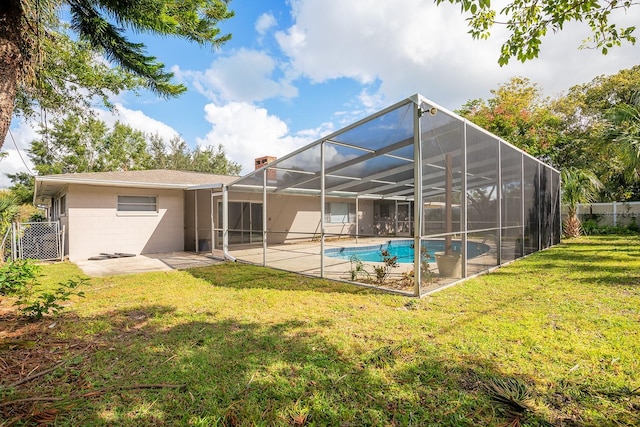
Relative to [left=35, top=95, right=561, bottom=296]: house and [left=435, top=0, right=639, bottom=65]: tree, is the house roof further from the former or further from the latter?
[left=435, top=0, right=639, bottom=65]: tree

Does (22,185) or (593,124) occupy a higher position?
(593,124)

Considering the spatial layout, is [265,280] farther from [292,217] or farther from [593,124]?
[593,124]

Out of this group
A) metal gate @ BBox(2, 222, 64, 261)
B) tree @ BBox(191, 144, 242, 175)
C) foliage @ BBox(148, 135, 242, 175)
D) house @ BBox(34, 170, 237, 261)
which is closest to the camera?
metal gate @ BBox(2, 222, 64, 261)

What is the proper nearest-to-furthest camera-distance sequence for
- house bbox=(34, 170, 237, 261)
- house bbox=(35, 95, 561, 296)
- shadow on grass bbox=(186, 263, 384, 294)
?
house bbox=(35, 95, 561, 296) → shadow on grass bbox=(186, 263, 384, 294) → house bbox=(34, 170, 237, 261)

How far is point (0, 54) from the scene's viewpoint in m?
2.47

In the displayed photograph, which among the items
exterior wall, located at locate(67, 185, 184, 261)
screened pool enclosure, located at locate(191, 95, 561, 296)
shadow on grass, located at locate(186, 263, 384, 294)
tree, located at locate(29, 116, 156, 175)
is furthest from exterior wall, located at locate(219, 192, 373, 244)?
tree, located at locate(29, 116, 156, 175)

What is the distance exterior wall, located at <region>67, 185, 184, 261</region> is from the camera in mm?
9820

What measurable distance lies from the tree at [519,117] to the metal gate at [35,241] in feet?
65.3

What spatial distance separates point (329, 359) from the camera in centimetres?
291

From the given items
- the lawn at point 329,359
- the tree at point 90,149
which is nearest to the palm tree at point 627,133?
the lawn at point 329,359

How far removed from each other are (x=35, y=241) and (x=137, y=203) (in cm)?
304

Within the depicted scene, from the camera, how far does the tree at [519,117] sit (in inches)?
626

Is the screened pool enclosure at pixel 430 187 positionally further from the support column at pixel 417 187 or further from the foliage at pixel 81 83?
the foliage at pixel 81 83

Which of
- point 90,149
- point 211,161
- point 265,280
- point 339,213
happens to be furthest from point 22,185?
point 265,280
